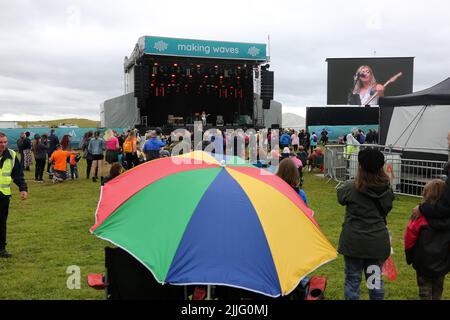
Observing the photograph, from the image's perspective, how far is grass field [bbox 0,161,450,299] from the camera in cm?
485

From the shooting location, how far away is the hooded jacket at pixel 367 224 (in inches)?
136

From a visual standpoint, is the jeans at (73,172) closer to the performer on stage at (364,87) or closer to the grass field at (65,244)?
the grass field at (65,244)

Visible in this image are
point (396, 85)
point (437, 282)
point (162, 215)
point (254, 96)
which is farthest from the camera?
point (396, 85)

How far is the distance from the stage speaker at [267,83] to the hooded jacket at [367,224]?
2554 centimetres

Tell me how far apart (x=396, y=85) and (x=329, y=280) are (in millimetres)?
34394

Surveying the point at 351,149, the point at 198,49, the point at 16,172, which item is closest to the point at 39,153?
the point at 16,172

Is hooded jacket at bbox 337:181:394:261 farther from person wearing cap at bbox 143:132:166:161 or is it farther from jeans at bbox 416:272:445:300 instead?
person wearing cap at bbox 143:132:166:161

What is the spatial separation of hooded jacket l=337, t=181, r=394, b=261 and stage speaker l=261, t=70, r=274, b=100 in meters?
25.5

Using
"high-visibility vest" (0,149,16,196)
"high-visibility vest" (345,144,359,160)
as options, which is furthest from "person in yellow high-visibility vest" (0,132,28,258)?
"high-visibility vest" (345,144,359,160)

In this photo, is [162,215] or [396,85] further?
[396,85]

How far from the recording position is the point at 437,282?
12.6 feet
